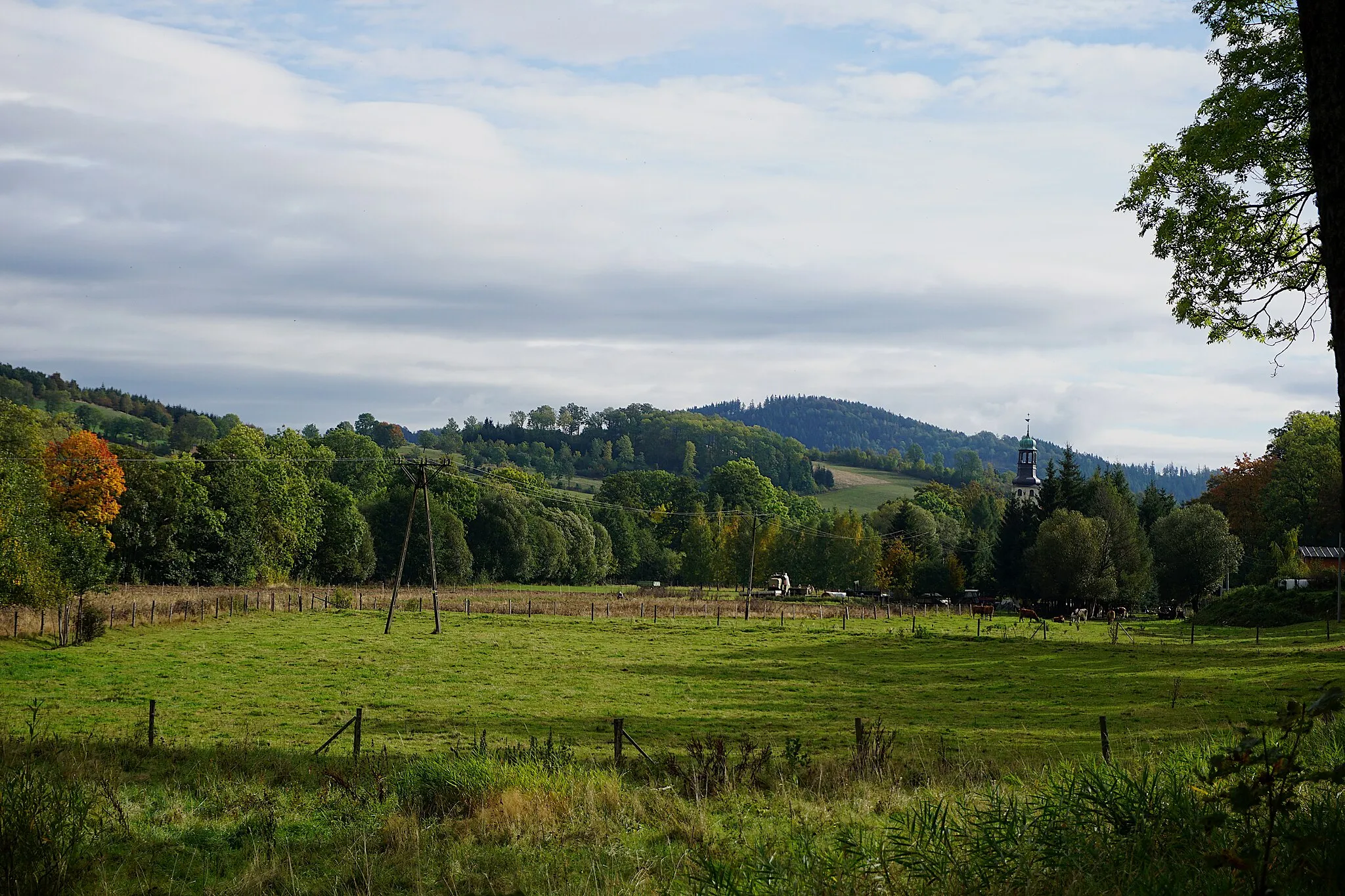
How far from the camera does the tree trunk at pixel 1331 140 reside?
4.13 metres

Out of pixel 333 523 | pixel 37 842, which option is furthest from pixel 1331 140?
pixel 333 523

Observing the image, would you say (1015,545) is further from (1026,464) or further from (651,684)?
(1026,464)

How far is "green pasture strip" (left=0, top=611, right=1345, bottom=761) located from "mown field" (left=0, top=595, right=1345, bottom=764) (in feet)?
0.41

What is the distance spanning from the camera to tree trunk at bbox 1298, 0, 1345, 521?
4133 millimetres

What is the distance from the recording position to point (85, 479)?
55.6 meters

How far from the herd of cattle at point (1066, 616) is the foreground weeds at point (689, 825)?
48.4 meters

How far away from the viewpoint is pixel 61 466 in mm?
55125

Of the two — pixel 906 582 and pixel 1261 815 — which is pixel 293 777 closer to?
pixel 1261 815

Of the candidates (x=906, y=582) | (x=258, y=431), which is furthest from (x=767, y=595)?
(x=258, y=431)

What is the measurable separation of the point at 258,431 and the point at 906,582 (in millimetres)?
57213

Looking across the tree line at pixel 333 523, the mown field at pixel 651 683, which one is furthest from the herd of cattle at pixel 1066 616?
the tree line at pixel 333 523

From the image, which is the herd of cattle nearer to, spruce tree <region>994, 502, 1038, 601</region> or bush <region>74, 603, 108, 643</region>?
spruce tree <region>994, 502, 1038, 601</region>

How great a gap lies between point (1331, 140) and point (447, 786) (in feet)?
30.3

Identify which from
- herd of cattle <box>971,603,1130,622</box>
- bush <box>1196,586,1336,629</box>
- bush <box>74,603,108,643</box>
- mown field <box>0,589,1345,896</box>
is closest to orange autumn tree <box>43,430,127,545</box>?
mown field <box>0,589,1345,896</box>
